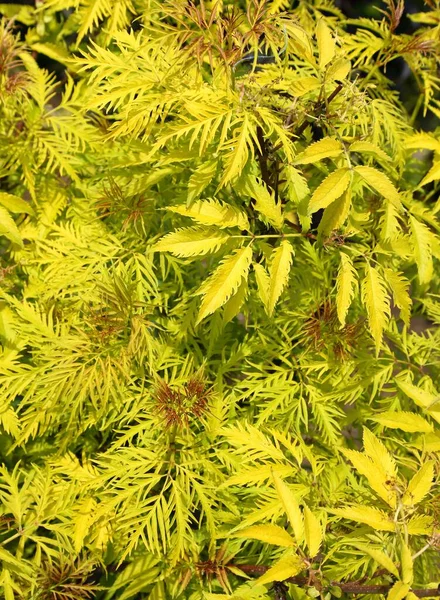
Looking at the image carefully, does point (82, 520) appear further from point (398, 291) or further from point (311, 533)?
point (398, 291)

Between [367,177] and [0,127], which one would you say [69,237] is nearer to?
[0,127]

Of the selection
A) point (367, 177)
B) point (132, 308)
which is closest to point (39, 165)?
point (132, 308)

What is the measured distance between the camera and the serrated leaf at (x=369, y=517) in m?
0.71

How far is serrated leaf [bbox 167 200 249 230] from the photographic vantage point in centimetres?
86

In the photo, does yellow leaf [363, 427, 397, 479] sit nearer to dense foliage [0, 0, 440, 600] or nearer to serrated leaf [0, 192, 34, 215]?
dense foliage [0, 0, 440, 600]

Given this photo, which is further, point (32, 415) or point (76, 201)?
point (76, 201)

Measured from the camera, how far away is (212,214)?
34.0 inches

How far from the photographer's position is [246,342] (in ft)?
3.44

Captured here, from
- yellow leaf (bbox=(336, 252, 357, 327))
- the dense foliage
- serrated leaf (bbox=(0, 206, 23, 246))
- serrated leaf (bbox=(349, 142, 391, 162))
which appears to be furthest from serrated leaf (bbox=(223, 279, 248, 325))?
serrated leaf (bbox=(0, 206, 23, 246))

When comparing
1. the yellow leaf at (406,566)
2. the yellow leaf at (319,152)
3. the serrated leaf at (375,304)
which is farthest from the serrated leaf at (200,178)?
the yellow leaf at (406,566)

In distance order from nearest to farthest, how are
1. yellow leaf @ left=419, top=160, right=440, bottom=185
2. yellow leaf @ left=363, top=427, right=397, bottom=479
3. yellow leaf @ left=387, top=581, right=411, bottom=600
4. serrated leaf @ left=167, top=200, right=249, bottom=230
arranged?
1. yellow leaf @ left=387, top=581, right=411, bottom=600
2. yellow leaf @ left=363, top=427, right=397, bottom=479
3. serrated leaf @ left=167, top=200, right=249, bottom=230
4. yellow leaf @ left=419, top=160, right=440, bottom=185

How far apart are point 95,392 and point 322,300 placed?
15.4 inches

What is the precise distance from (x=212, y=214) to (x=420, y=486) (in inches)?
16.9

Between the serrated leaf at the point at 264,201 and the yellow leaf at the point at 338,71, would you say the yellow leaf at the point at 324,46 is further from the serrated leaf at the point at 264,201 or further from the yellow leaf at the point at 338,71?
the serrated leaf at the point at 264,201
